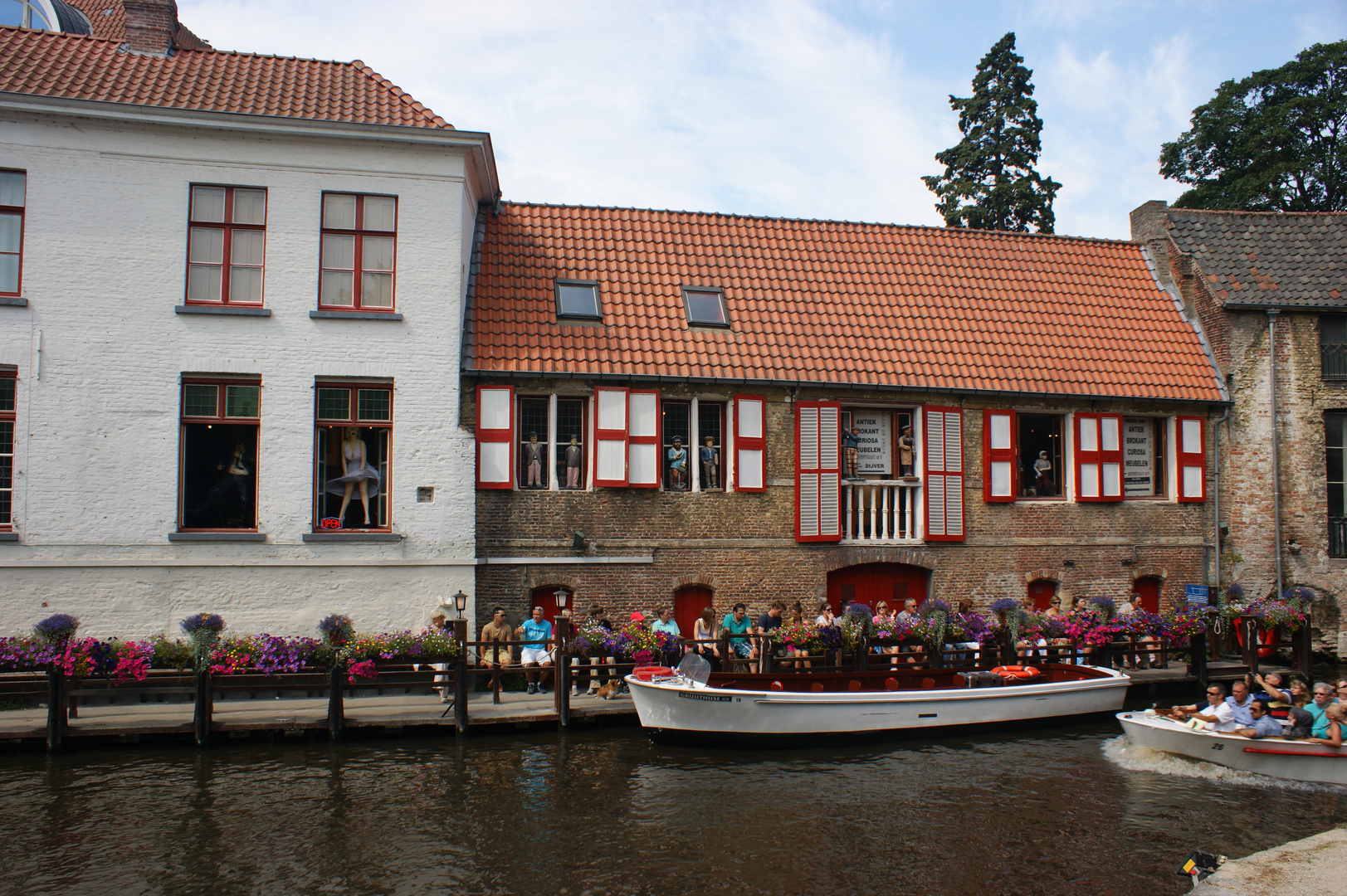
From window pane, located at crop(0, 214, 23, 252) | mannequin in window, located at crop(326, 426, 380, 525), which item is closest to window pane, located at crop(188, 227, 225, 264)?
window pane, located at crop(0, 214, 23, 252)

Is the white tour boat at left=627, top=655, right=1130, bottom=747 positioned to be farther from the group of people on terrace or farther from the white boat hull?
the group of people on terrace

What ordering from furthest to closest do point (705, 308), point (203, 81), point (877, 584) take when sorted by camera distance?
point (705, 308)
point (877, 584)
point (203, 81)

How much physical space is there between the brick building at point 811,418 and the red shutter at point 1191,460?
5 centimetres

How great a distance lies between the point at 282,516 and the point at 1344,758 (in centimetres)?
1437

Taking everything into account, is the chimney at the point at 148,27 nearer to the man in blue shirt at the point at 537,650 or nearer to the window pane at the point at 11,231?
the window pane at the point at 11,231

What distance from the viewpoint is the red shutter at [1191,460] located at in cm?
1823

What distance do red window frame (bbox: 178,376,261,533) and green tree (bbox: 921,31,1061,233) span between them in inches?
904

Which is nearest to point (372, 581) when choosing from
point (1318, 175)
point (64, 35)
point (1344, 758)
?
point (64, 35)

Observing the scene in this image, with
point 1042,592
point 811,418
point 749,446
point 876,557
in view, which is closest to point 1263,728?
point 1042,592

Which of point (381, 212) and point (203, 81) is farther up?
point (203, 81)

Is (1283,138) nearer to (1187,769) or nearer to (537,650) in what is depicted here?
(1187,769)

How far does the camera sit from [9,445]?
14.0 meters

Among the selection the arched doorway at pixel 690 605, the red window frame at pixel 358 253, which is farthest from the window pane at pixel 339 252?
the arched doorway at pixel 690 605

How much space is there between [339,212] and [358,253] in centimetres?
71
